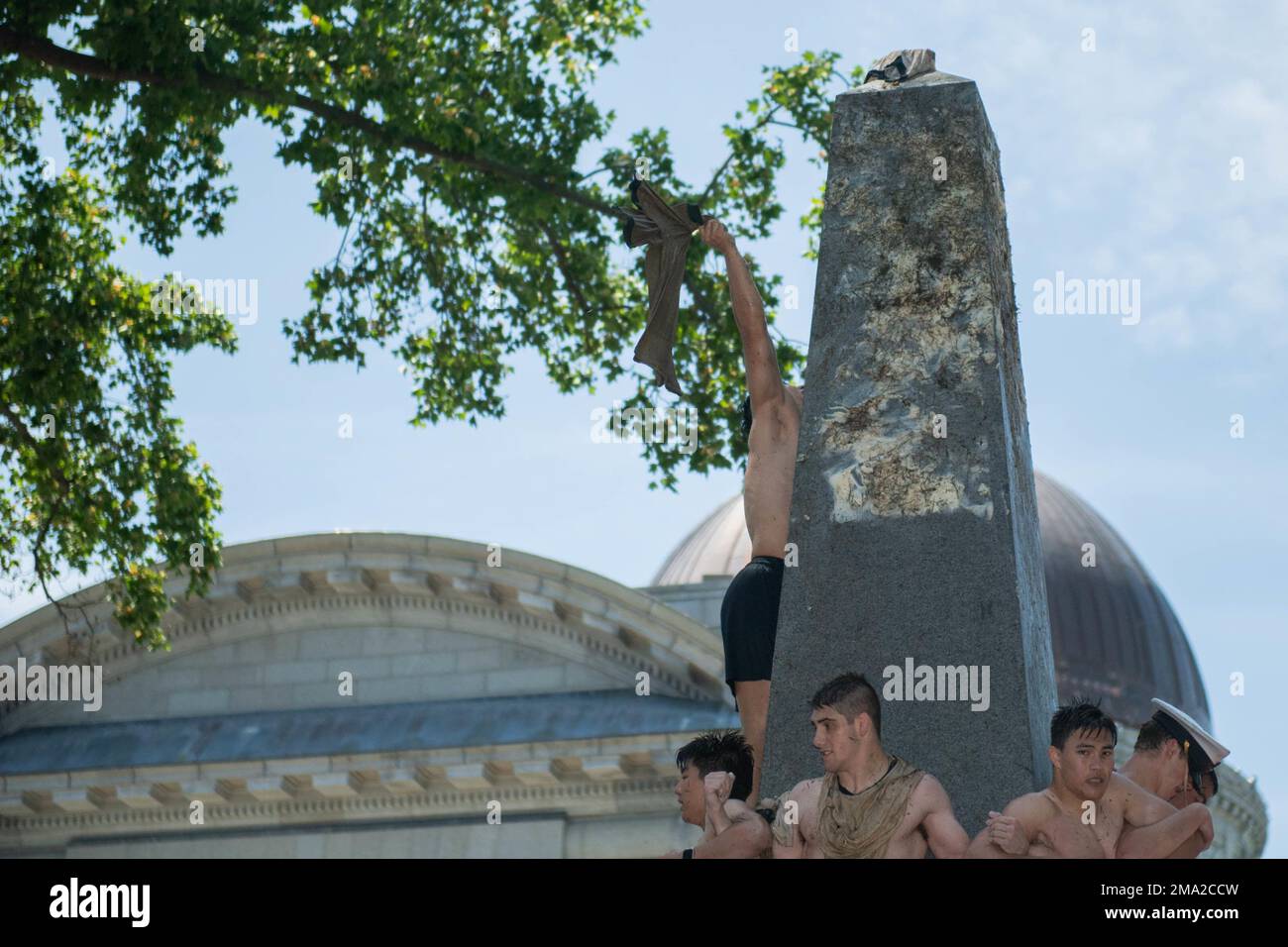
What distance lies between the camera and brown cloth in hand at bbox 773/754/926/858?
6.52 m

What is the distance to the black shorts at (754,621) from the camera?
7977 millimetres

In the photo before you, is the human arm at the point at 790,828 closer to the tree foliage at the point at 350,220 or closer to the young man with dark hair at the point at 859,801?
the young man with dark hair at the point at 859,801

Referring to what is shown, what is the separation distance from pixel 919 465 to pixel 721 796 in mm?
1458

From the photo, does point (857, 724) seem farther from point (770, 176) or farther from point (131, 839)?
point (131, 839)

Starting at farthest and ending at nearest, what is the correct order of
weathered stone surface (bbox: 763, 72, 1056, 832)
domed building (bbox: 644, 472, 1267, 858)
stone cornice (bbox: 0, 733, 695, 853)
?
domed building (bbox: 644, 472, 1267, 858), stone cornice (bbox: 0, 733, 695, 853), weathered stone surface (bbox: 763, 72, 1056, 832)

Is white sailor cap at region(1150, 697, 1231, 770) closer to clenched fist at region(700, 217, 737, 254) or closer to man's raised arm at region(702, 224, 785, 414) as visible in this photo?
man's raised arm at region(702, 224, 785, 414)

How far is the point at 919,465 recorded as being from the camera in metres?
7.75

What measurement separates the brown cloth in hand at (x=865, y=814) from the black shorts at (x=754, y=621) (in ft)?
4.15

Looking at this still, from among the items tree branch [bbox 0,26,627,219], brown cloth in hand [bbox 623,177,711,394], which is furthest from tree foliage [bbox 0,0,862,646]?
brown cloth in hand [bbox 623,177,711,394]

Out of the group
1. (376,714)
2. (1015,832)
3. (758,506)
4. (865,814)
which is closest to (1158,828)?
(1015,832)

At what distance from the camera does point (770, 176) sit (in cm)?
2102

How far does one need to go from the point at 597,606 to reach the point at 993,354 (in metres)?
20.5

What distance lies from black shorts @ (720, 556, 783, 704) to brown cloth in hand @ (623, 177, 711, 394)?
1.00 m
